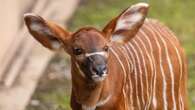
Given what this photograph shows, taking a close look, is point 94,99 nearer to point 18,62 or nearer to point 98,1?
point 18,62

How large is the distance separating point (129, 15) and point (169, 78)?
819 millimetres

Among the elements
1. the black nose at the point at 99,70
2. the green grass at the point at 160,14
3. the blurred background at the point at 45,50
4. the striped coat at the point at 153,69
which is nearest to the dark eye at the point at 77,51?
the black nose at the point at 99,70

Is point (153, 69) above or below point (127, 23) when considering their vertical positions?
below

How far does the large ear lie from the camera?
5.62 meters

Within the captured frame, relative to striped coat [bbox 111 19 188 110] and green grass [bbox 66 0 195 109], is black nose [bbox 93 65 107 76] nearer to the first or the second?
striped coat [bbox 111 19 188 110]

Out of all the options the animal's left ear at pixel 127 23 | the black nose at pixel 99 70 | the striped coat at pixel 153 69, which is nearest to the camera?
the black nose at pixel 99 70

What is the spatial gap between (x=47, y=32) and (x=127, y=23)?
520mm

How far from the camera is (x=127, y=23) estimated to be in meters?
5.82

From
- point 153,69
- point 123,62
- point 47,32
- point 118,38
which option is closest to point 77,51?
point 47,32

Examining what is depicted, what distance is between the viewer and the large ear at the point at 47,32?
221 inches

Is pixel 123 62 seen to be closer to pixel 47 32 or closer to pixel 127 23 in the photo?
pixel 127 23

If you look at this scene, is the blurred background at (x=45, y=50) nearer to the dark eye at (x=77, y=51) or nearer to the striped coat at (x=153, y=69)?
the striped coat at (x=153, y=69)

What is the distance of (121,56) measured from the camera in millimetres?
6152

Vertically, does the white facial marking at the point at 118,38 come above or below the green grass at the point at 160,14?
below
